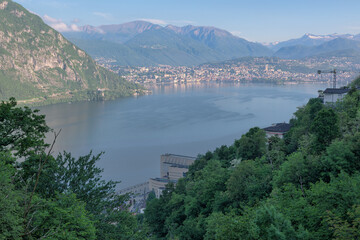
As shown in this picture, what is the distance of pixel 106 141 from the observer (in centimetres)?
2583

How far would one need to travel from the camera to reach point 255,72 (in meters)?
104

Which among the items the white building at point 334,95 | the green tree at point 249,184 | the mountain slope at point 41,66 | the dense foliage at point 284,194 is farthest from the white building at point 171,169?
the mountain slope at point 41,66

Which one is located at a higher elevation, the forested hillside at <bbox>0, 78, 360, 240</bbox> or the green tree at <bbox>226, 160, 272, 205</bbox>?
the forested hillside at <bbox>0, 78, 360, 240</bbox>

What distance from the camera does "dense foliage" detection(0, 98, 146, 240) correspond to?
103 inches

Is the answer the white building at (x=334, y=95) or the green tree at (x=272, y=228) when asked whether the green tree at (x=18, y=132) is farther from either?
the white building at (x=334, y=95)

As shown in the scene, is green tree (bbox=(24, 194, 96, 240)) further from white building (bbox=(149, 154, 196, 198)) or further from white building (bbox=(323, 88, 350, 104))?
white building (bbox=(323, 88, 350, 104))

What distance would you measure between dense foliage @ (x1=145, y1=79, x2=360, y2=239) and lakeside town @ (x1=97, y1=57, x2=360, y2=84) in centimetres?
7633

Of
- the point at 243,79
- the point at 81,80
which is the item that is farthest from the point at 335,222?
the point at 243,79

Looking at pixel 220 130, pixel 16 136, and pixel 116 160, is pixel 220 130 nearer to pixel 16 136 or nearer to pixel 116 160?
pixel 116 160

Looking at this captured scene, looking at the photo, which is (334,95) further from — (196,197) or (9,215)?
(9,215)

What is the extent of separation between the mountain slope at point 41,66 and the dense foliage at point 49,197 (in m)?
54.9

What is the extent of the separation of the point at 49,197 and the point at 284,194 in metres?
2.89

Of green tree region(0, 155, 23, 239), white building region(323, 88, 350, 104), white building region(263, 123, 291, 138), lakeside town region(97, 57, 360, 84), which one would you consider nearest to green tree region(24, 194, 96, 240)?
green tree region(0, 155, 23, 239)

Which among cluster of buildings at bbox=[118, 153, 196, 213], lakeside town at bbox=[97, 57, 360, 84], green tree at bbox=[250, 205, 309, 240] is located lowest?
cluster of buildings at bbox=[118, 153, 196, 213]
